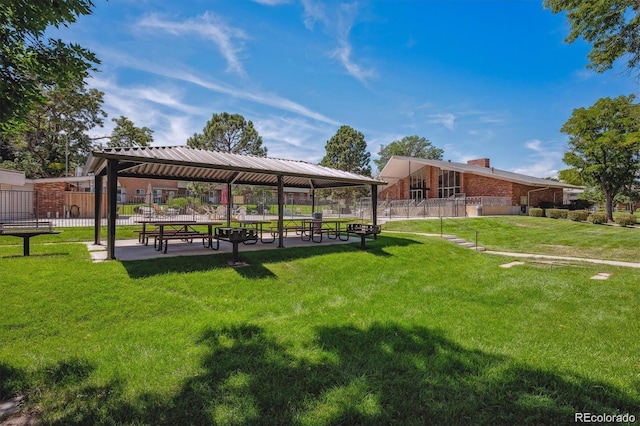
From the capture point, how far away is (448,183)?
34188 mm

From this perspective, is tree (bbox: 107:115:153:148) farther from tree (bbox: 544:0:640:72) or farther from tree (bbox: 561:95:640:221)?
tree (bbox: 561:95:640:221)

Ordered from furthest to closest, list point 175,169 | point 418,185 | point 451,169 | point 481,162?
point 481,162 < point 418,185 < point 451,169 < point 175,169

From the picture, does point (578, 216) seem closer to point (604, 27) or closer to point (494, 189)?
point (494, 189)

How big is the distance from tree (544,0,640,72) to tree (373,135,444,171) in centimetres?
5936

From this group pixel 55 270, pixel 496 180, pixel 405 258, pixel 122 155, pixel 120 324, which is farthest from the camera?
pixel 496 180

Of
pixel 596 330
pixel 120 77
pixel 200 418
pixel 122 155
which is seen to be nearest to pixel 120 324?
pixel 200 418

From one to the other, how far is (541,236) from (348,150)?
26.8 m

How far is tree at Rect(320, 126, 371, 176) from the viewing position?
4253 cm

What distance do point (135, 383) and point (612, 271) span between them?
12653 mm

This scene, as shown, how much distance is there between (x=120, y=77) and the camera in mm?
15211

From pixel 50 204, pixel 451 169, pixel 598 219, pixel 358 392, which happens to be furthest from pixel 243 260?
pixel 598 219

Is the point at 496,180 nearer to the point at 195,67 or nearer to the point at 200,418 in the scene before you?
the point at 195,67

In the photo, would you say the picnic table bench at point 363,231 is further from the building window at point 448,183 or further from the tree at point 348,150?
the tree at point 348,150

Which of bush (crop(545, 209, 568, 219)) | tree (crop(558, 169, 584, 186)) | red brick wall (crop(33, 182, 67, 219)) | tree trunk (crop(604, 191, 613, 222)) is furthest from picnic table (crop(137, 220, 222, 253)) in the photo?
tree (crop(558, 169, 584, 186))
